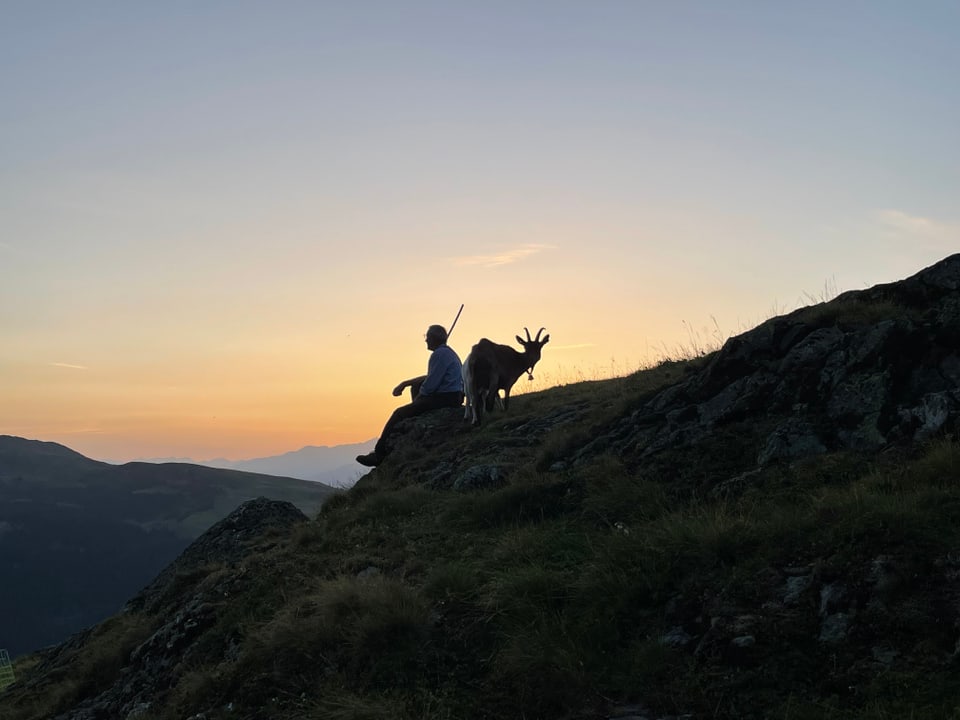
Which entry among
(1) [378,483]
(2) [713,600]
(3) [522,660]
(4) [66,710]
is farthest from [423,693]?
(1) [378,483]

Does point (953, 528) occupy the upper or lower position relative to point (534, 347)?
lower

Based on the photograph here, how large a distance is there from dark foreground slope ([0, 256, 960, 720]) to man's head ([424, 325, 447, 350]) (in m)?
5.80

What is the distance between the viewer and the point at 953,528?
5.91m

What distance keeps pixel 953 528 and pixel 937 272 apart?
5309 mm

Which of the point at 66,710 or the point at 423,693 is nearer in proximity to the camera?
the point at 423,693

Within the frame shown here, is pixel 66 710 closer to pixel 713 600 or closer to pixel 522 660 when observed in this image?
pixel 522 660

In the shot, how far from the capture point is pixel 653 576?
21.2ft

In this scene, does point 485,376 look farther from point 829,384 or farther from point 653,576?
point 653,576

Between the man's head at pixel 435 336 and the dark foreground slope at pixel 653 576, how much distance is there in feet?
19.0

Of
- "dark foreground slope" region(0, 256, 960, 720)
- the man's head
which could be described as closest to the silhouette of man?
the man's head

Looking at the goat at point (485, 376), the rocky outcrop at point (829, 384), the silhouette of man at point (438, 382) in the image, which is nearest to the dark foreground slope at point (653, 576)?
the rocky outcrop at point (829, 384)

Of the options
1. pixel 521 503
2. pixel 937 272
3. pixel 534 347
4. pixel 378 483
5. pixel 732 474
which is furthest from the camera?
pixel 534 347

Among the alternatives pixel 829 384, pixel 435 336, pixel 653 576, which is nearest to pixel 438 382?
pixel 435 336

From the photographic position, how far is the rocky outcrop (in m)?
8.27
